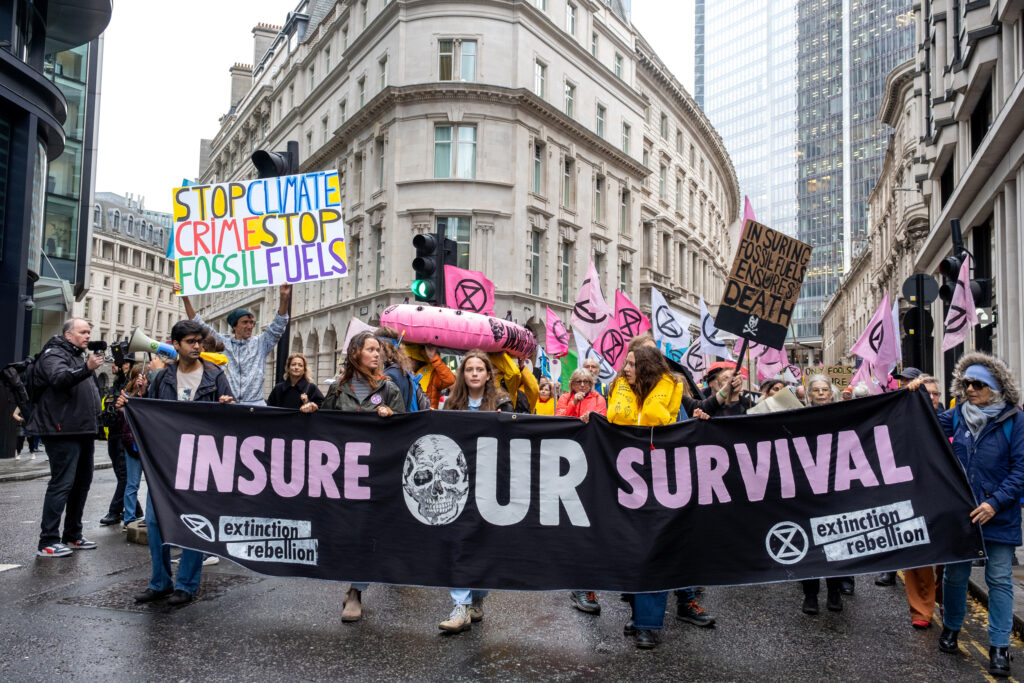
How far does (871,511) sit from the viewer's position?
198 inches

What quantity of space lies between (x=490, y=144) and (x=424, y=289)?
2309 centimetres

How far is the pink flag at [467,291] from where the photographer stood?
11.7 metres

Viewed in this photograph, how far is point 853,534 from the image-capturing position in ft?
16.5

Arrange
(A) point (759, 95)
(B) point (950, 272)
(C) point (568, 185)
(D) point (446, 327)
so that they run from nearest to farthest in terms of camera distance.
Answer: (D) point (446, 327), (B) point (950, 272), (C) point (568, 185), (A) point (759, 95)

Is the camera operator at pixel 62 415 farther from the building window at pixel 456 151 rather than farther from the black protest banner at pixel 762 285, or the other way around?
the building window at pixel 456 151

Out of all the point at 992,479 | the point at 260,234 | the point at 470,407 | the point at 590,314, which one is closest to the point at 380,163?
the point at 590,314

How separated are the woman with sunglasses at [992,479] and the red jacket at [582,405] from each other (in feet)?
9.23

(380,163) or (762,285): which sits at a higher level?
(380,163)

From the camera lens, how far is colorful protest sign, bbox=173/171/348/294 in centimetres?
767

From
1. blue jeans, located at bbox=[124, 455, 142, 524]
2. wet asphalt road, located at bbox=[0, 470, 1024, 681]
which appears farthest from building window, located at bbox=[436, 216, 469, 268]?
wet asphalt road, located at bbox=[0, 470, 1024, 681]

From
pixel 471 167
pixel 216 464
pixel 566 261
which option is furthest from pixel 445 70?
pixel 216 464

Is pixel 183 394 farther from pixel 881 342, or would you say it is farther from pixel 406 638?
pixel 881 342

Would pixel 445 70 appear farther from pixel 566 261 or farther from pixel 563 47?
pixel 566 261

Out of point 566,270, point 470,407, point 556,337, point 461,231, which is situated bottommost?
point 470,407
